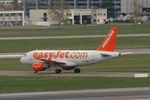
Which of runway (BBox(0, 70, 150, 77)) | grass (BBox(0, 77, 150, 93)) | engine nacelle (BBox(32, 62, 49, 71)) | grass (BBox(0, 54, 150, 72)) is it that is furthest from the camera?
grass (BBox(0, 54, 150, 72))

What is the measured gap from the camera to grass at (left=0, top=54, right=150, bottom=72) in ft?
200

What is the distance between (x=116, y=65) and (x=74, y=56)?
8951 millimetres

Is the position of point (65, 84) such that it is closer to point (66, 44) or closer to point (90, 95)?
point (90, 95)

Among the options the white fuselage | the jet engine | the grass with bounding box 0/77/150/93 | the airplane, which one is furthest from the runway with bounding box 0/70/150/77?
the grass with bounding box 0/77/150/93

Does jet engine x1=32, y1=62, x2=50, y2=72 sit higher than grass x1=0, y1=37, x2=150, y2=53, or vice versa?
jet engine x1=32, y1=62, x2=50, y2=72

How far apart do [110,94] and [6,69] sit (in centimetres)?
2733

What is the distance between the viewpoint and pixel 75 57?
2318 inches

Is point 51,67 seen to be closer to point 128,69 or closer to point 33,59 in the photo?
point 33,59

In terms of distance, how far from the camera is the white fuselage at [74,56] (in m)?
57.8

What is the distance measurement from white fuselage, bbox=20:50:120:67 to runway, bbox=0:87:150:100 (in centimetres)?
1686

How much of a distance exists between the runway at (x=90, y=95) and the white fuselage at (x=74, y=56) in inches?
664

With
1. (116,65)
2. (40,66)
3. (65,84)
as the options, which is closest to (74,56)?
(40,66)

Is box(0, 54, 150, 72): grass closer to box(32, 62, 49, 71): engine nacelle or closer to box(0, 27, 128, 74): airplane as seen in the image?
box(0, 27, 128, 74): airplane

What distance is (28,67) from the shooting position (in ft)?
220
